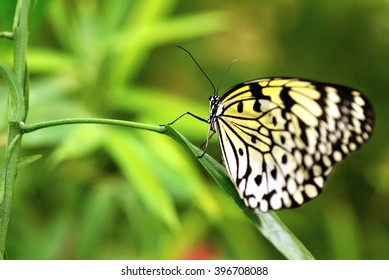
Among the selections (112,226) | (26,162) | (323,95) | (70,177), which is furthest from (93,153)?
(26,162)

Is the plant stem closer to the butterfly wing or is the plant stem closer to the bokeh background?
the butterfly wing

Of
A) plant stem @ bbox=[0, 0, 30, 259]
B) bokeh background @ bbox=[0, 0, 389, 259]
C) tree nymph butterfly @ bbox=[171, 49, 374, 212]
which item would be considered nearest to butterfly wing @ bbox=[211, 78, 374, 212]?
tree nymph butterfly @ bbox=[171, 49, 374, 212]

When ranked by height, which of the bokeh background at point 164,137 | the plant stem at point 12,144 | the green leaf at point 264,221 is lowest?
the bokeh background at point 164,137

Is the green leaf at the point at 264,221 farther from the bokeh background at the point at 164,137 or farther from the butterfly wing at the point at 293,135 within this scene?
the bokeh background at the point at 164,137

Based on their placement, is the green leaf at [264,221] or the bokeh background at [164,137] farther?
the bokeh background at [164,137]

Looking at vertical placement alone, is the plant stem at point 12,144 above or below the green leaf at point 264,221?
above

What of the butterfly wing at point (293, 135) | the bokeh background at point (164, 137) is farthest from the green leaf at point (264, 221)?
the bokeh background at point (164, 137)

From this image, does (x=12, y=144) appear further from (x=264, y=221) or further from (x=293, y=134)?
(x=293, y=134)
